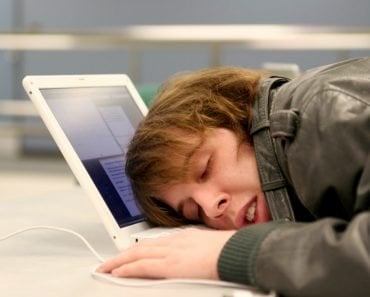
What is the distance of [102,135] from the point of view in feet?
3.92

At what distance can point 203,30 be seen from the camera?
2.95m

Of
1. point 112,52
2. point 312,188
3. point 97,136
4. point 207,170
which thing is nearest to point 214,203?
point 207,170

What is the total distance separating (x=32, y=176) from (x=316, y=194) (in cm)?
313

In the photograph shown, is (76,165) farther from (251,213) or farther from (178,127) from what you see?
(251,213)

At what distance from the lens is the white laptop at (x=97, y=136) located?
1.05m

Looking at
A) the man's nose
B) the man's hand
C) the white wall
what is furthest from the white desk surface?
the white wall

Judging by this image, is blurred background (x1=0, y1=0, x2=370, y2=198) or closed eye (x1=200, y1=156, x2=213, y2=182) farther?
blurred background (x1=0, y1=0, x2=370, y2=198)

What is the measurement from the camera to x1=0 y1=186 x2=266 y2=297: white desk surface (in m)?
0.77

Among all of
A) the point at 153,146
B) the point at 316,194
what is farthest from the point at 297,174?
the point at 153,146

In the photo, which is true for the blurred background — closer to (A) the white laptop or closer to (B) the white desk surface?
(B) the white desk surface

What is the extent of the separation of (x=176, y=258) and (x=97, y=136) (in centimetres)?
42

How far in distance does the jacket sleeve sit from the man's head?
0.25 meters

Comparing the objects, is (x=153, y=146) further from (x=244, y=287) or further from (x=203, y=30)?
(x=203, y=30)

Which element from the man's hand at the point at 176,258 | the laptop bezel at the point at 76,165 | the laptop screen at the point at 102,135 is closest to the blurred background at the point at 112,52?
the laptop screen at the point at 102,135
